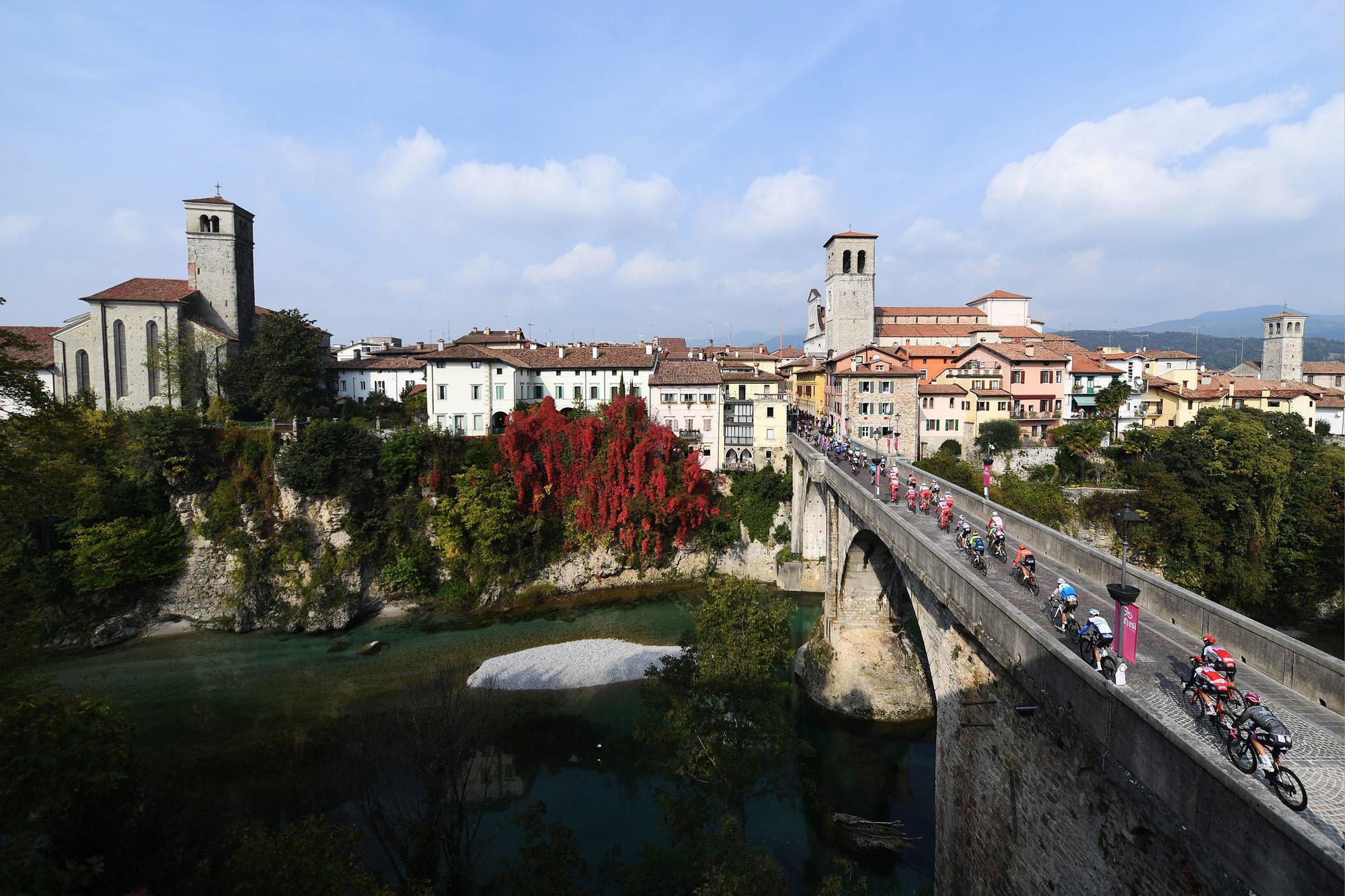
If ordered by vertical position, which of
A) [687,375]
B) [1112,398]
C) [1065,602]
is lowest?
[1065,602]

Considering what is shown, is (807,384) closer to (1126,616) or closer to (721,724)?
(721,724)

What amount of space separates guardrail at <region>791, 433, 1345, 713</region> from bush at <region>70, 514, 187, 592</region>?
3995cm

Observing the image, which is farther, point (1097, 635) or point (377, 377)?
point (377, 377)

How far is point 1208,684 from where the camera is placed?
7113 mm

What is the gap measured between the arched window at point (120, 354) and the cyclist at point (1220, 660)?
5493 centimetres

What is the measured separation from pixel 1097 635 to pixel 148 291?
54.5 meters

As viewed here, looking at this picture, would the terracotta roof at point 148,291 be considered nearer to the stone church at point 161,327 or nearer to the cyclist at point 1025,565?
the stone church at point 161,327

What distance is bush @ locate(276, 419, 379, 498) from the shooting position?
33562 millimetres

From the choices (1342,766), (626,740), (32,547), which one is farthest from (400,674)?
(1342,766)

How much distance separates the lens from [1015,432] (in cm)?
4131

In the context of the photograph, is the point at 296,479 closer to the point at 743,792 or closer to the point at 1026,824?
the point at 743,792

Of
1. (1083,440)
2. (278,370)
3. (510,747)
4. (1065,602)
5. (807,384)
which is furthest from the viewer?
(807,384)

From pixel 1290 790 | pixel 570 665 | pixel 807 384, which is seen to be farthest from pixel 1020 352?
pixel 1290 790

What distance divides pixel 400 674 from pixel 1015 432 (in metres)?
39.6
